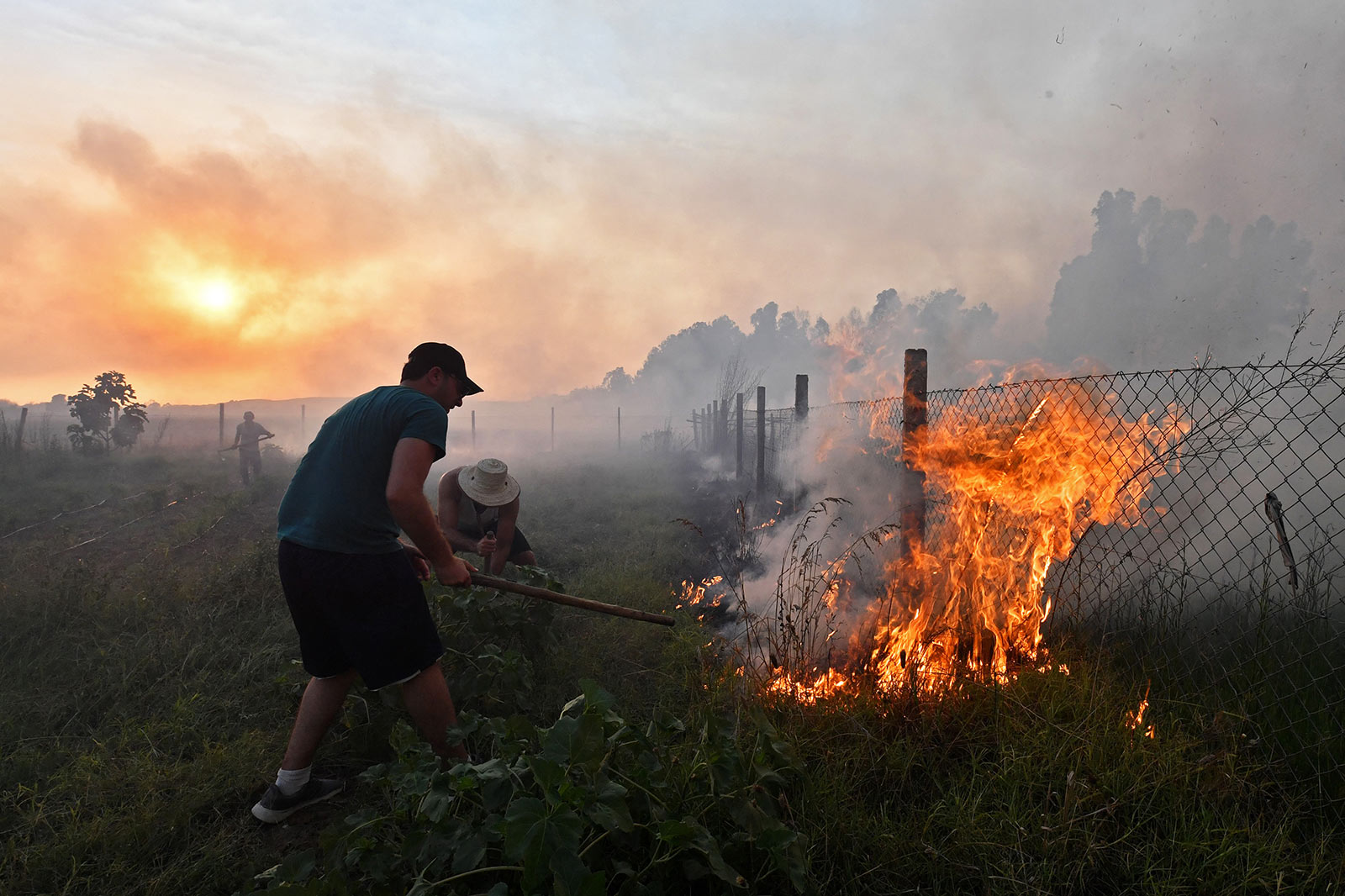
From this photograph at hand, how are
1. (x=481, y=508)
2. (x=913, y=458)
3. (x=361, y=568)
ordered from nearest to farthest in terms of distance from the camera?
1. (x=361, y=568)
2. (x=913, y=458)
3. (x=481, y=508)

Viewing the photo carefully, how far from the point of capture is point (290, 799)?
2.88 m

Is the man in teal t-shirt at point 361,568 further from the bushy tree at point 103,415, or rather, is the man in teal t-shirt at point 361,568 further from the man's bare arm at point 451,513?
the bushy tree at point 103,415

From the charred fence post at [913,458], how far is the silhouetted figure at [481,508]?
9.90ft

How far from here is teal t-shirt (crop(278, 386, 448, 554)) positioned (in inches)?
111

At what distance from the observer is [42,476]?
13398 mm

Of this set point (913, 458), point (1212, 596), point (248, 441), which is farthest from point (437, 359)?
point (248, 441)

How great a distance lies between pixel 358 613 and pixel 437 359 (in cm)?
129

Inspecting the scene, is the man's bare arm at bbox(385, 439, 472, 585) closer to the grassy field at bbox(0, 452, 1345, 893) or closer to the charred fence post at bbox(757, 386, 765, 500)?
the grassy field at bbox(0, 452, 1345, 893)

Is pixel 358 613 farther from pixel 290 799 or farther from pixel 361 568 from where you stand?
pixel 290 799

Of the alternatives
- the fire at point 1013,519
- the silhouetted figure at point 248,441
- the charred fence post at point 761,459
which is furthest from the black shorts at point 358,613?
the silhouetted figure at point 248,441

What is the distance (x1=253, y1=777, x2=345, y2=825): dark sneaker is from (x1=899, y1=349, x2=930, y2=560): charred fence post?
3.87m

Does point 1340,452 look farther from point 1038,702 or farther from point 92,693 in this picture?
point 92,693

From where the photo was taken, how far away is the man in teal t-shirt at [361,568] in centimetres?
280

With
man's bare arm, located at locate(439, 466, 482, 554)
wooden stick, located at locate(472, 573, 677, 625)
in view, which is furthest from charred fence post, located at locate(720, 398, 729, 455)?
wooden stick, located at locate(472, 573, 677, 625)
